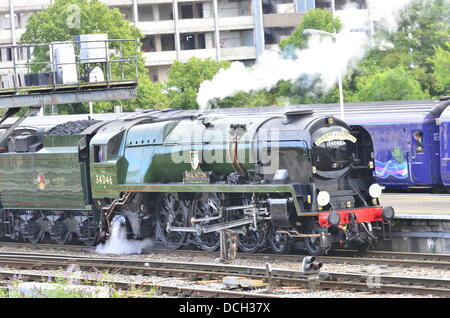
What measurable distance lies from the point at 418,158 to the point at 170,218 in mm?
10594

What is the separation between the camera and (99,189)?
21938 millimetres

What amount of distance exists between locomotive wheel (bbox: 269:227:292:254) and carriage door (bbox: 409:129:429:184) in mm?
10362

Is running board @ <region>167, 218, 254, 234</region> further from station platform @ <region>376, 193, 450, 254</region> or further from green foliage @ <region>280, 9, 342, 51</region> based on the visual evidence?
green foliage @ <region>280, 9, 342, 51</region>

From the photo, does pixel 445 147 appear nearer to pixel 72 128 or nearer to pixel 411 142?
pixel 411 142

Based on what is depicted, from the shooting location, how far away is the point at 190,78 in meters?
45.8

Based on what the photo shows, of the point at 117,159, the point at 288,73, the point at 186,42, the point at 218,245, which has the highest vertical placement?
the point at 186,42

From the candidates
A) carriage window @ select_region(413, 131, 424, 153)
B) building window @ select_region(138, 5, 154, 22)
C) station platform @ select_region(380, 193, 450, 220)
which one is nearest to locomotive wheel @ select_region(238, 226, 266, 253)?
station platform @ select_region(380, 193, 450, 220)

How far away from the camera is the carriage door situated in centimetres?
2762

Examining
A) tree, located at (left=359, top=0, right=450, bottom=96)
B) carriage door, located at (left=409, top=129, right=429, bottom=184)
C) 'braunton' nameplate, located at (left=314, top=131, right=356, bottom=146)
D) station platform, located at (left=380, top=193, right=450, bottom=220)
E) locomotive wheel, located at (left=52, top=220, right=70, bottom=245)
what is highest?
tree, located at (left=359, top=0, right=450, bottom=96)

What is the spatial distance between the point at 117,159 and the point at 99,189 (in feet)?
3.67

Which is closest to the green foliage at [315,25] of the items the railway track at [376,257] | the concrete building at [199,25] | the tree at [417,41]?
the tree at [417,41]
